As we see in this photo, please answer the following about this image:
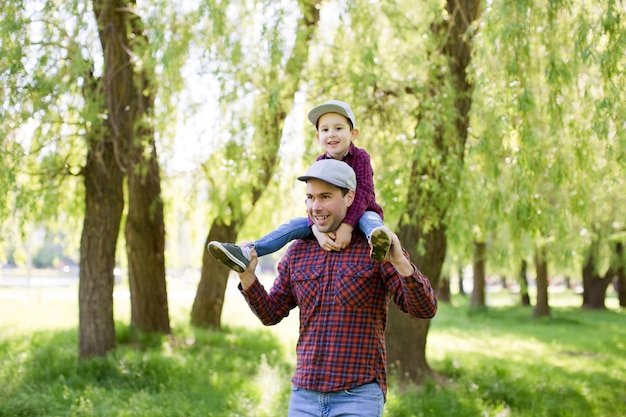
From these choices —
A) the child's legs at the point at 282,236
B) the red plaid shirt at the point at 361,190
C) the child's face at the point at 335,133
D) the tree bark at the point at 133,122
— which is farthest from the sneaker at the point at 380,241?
the tree bark at the point at 133,122

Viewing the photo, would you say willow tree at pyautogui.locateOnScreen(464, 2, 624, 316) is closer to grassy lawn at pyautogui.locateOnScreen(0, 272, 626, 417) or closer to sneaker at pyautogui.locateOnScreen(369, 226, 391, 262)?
grassy lawn at pyautogui.locateOnScreen(0, 272, 626, 417)

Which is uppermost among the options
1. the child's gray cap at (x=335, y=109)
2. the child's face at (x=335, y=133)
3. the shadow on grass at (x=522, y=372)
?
the child's gray cap at (x=335, y=109)

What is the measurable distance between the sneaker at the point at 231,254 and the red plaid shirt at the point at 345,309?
0.63 ft

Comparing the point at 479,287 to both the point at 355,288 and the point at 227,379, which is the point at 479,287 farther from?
the point at 355,288

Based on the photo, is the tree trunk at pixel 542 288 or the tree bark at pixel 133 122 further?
the tree trunk at pixel 542 288

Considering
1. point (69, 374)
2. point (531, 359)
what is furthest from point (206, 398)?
point (531, 359)

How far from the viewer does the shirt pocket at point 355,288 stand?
2.89 m

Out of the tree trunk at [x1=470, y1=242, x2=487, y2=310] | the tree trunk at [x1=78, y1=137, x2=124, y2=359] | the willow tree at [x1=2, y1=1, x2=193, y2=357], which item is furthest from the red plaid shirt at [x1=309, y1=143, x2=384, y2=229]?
the tree trunk at [x1=470, y1=242, x2=487, y2=310]

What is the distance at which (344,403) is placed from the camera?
278cm

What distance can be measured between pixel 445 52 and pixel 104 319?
523 cm

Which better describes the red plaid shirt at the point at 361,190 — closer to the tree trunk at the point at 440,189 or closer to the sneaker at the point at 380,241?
the sneaker at the point at 380,241

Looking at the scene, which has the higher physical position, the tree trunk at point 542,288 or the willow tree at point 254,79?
the willow tree at point 254,79

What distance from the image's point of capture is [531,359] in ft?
38.1

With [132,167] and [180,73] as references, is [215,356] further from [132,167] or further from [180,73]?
[180,73]
